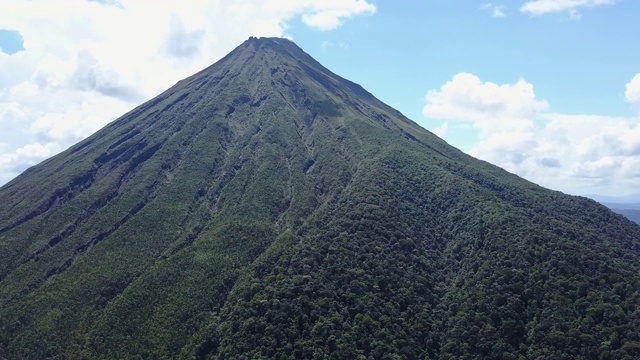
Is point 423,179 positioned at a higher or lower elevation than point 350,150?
lower

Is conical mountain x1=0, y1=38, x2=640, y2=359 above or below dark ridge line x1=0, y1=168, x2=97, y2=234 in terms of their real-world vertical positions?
below

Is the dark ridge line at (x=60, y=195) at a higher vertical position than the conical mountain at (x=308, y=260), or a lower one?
higher

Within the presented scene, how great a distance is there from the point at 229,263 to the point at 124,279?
25548mm

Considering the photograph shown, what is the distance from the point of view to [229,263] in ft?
371

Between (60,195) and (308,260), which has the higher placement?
(60,195)

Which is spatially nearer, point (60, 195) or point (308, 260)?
point (308, 260)

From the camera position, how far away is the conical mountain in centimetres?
8900

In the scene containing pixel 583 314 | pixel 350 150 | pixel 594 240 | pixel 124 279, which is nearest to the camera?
pixel 583 314

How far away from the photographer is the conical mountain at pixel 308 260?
89.0 meters

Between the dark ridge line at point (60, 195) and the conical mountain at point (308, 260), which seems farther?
the dark ridge line at point (60, 195)

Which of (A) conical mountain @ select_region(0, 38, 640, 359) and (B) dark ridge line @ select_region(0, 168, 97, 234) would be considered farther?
(B) dark ridge line @ select_region(0, 168, 97, 234)

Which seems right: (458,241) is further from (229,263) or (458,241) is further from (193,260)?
(193,260)

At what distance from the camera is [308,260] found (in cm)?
10669

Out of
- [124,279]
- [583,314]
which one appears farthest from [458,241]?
[124,279]
